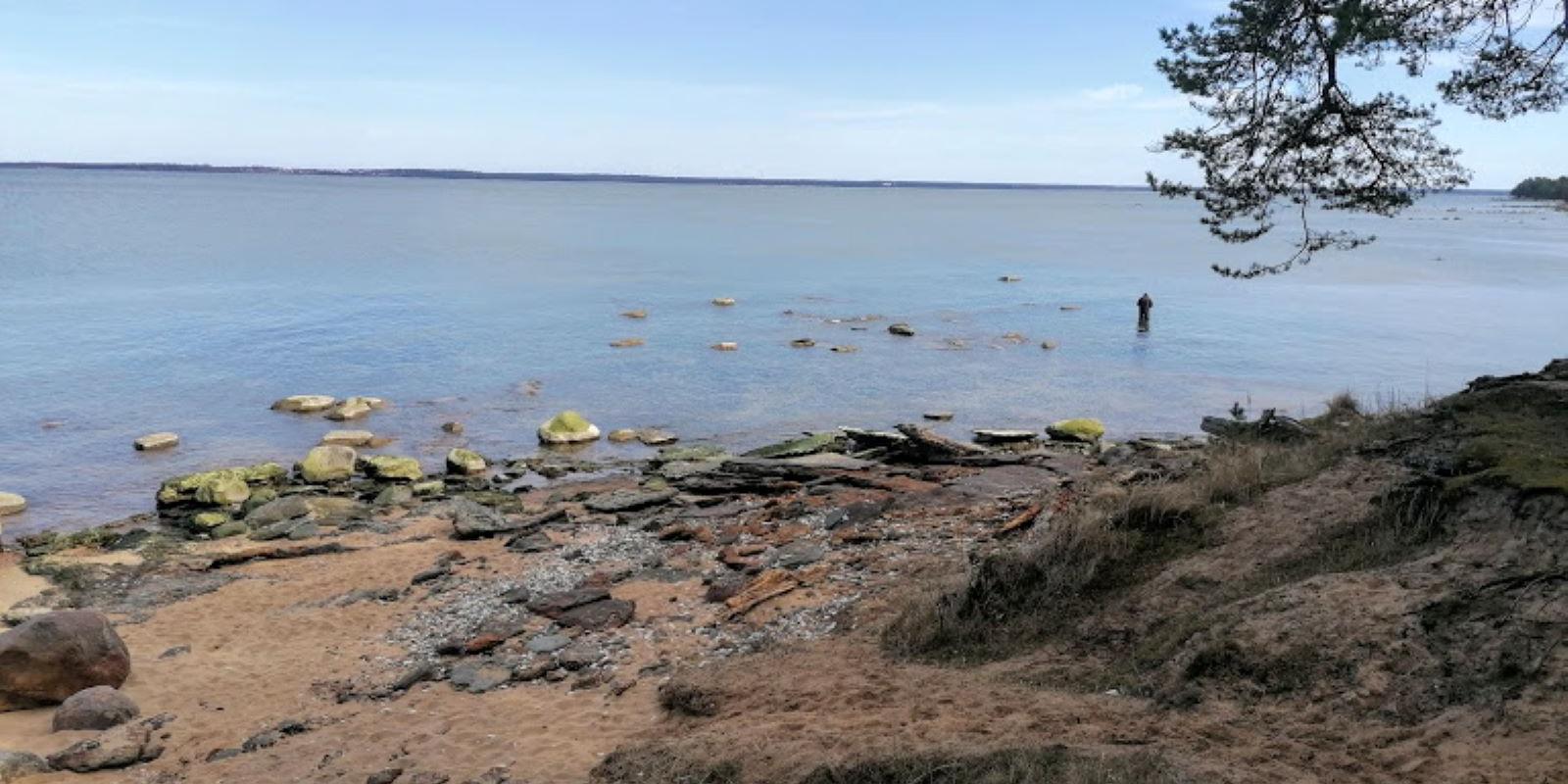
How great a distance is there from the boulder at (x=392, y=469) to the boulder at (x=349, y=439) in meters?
3.42

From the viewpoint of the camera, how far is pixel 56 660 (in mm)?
13336

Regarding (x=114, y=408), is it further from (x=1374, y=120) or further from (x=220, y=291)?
(x=1374, y=120)

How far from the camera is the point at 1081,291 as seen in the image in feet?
226

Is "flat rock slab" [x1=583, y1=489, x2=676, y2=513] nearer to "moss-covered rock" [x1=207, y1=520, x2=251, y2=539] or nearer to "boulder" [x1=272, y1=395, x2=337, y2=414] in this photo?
"moss-covered rock" [x1=207, y1=520, x2=251, y2=539]

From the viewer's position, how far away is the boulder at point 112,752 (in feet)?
37.6

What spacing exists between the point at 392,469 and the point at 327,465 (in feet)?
5.51

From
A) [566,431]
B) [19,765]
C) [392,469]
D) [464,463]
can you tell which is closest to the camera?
[19,765]

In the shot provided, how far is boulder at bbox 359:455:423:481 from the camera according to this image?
86.8 feet

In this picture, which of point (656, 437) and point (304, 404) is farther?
point (304, 404)

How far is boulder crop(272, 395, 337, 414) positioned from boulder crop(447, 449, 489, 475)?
8878 millimetres

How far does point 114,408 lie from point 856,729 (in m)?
33.6

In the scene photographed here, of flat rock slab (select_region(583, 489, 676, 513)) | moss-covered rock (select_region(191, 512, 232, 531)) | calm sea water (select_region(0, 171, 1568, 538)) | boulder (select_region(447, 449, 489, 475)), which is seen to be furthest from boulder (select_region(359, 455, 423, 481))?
flat rock slab (select_region(583, 489, 676, 513))

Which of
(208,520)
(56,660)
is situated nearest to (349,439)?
(208,520)

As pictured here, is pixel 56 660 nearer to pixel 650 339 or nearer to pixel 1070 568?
pixel 1070 568
